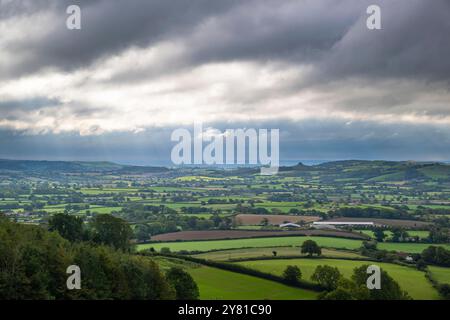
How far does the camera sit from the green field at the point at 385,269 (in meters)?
33.6

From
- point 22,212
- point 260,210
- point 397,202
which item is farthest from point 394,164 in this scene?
point 22,212

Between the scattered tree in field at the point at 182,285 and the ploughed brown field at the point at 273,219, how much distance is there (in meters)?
38.0

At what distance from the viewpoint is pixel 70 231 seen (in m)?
39.6

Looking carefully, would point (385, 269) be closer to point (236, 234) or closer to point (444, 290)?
point (444, 290)

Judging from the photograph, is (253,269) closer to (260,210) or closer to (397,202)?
(260,210)

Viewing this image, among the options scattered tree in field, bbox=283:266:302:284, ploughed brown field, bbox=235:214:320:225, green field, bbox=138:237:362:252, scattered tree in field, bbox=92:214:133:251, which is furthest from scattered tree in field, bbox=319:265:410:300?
ploughed brown field, bbox=235:214:320:225

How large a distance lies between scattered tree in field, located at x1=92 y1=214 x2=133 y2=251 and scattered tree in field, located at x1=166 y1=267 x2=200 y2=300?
41.4 ft

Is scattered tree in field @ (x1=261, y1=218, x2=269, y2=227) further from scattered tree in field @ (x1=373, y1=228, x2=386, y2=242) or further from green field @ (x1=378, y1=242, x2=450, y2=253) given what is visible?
green field @ (x1=378, y1=242, x2=450, y2=253)

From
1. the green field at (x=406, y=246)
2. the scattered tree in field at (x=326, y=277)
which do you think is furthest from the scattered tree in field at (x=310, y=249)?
the scattered tree in field at (x=326, y=277)

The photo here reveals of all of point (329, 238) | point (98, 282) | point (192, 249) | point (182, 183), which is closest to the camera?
point (98, 282)

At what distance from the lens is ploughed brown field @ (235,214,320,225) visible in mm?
69125
